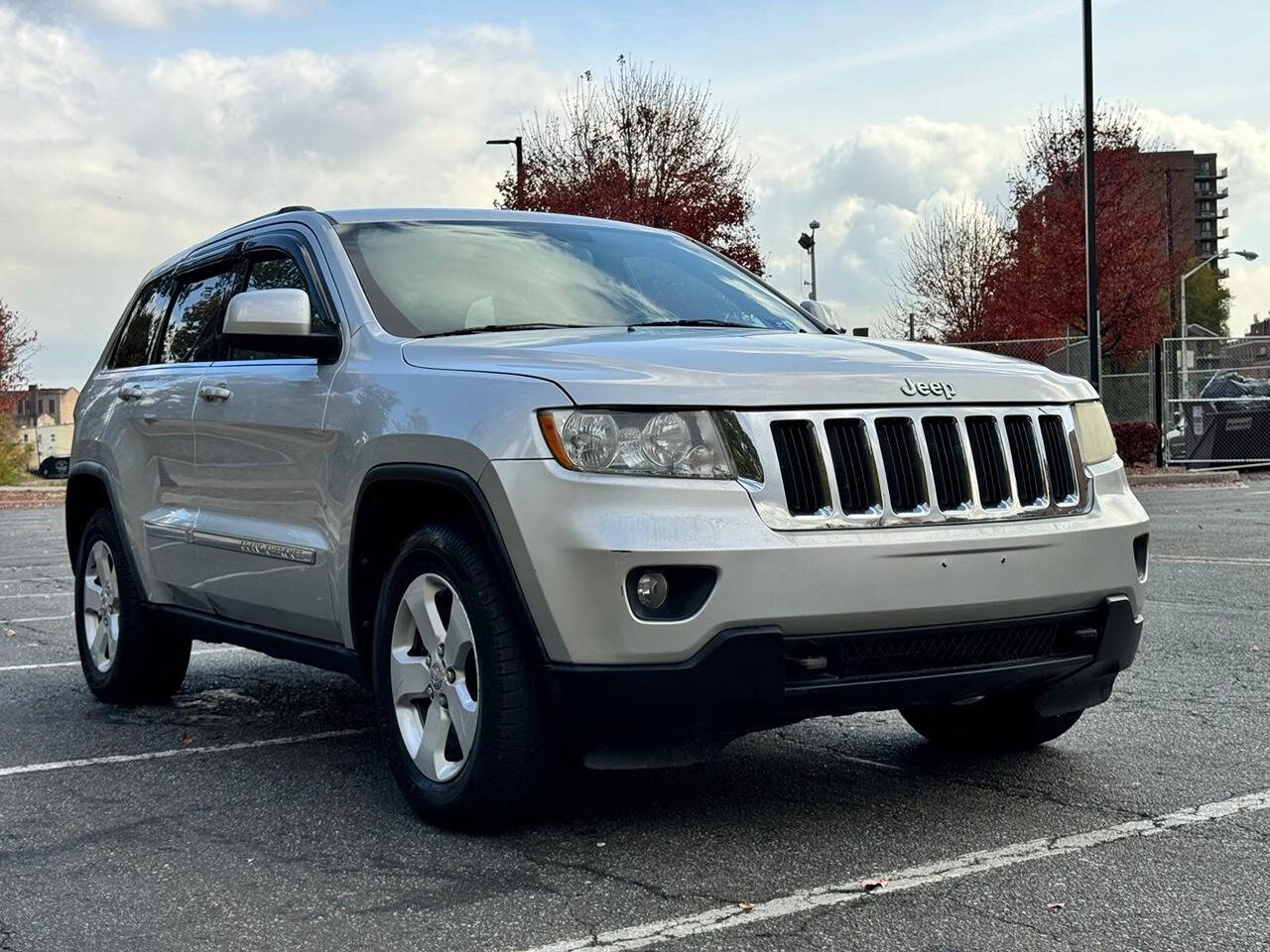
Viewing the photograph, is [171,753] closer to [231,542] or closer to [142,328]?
[231,542]

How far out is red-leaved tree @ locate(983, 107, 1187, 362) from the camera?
128 feet

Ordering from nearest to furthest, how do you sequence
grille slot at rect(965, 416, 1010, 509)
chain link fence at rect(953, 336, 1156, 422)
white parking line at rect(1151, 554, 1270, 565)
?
grille slot at rect(965, 416, 1010, 509) < white parking line at rect(1151, 554, 1270, 565) < chain link fence at rect(953, 336, 1156, 422)

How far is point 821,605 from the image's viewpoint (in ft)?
13.3

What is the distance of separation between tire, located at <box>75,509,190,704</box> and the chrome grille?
134 inches

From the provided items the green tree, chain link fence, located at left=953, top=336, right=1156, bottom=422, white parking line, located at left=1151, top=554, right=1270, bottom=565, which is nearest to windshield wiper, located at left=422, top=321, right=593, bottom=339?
white parking line, located at left=1151, top=554, right=1270, bottom=565

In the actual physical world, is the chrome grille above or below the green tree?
below

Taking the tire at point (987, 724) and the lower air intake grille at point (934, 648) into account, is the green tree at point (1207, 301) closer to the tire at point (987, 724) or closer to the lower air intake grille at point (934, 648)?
the tire at point (987, 724)

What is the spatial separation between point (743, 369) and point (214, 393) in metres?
2.39

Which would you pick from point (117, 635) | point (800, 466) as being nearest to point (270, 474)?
point (117, 635)

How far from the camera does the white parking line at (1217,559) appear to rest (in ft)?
38.0

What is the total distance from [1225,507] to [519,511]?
15.3 m

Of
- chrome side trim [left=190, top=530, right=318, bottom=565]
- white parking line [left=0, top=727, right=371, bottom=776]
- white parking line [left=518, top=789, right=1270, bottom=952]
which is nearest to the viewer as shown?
white parking line [left=518, top=789, right=1270, bottom=952]

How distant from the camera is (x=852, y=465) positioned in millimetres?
4195

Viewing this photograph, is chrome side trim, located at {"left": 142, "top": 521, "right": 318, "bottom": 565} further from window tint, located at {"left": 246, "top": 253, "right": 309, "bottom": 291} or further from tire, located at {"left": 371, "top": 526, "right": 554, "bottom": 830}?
window tint, located at {"left": 246, "top": 253, "right": 309, "bottom": 291}
